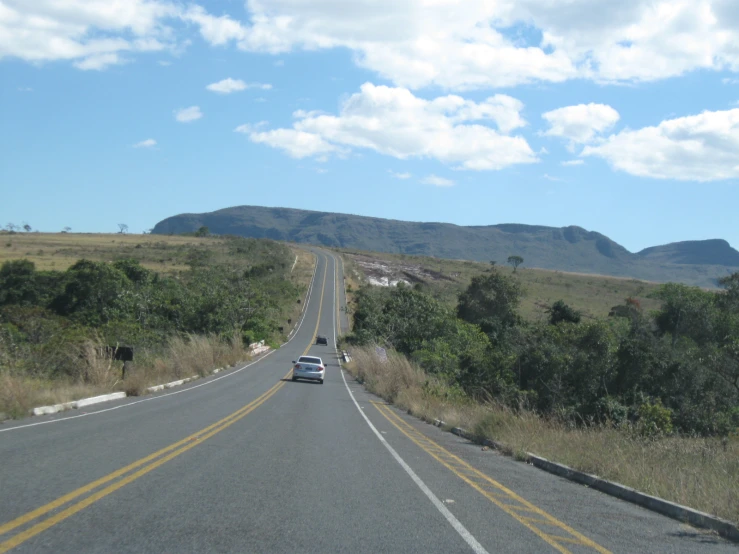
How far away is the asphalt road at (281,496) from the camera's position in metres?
6.39

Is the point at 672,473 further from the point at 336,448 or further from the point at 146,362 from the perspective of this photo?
the point at 146,362

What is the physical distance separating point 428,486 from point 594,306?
99.5 m

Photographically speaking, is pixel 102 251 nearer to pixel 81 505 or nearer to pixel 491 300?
pixel 491 300

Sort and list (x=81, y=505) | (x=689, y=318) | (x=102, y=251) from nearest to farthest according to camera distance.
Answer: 1. (x=81, y=505)
2. (x=689, y=318)
3. (x=102, y=251)

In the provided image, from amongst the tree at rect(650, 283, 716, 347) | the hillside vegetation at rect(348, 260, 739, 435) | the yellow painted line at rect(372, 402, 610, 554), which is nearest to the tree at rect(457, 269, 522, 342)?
the tree at rect(650, 283, 716, 347)

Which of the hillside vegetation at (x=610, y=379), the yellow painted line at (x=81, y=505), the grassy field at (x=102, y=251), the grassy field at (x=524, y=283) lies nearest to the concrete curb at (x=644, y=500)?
the hillside vegetation at (x=610, y=379)

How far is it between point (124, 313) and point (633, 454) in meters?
45.0

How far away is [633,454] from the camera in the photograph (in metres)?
11.5

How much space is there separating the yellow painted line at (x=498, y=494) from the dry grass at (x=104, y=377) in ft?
28.4

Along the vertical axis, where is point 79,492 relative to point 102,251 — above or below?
below

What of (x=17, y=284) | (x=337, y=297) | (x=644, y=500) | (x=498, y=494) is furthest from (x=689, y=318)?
(x=337, y=297)

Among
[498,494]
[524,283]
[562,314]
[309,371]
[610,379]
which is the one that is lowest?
[309,371]

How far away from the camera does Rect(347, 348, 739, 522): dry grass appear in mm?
8945

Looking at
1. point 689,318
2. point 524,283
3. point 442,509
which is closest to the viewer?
point 442,509
